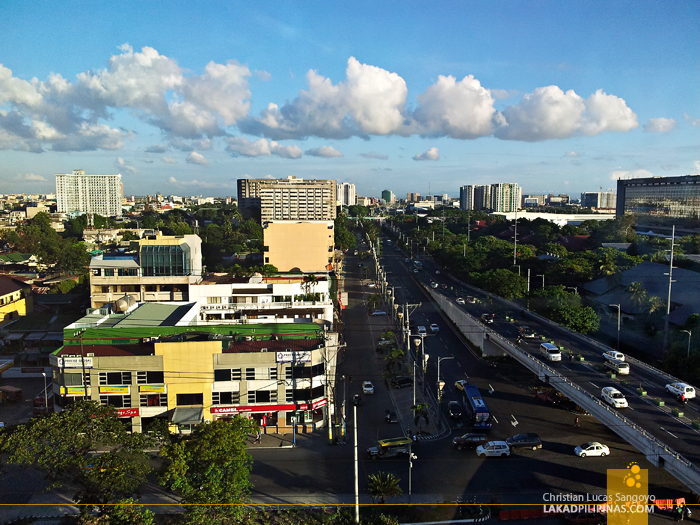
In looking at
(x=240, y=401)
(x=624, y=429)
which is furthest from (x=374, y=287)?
(x=624, y=429)

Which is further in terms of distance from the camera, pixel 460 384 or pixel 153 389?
pixel 460 384

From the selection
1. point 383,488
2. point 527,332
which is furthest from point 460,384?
point 383,488

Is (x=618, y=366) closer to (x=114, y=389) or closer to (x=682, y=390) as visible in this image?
(x=682, y=390)

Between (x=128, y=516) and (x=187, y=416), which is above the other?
(x=128, y=516)

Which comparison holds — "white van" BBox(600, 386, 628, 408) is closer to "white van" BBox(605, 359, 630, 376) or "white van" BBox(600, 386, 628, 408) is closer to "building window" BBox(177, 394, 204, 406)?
"white van" BBox(605, 359, 630, 376)

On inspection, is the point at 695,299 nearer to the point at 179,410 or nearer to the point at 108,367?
the point at 179,410

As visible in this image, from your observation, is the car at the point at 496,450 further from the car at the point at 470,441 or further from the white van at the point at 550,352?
the white van at the point at 550,352

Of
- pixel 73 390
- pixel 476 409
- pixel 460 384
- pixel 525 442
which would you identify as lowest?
pixel 460 384
